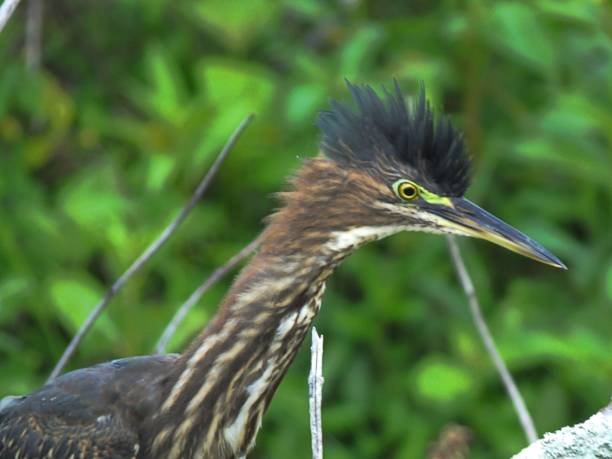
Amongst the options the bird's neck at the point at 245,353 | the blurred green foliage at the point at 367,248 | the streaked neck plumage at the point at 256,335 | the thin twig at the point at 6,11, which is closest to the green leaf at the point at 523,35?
the blurred green foliage at the point at 367,248

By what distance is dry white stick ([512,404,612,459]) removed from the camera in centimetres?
228

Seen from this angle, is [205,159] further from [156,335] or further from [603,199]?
[603,199]

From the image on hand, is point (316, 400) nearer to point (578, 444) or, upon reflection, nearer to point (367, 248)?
point (578, 444)

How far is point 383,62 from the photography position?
5922 mm

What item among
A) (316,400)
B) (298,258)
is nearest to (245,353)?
(298,258)

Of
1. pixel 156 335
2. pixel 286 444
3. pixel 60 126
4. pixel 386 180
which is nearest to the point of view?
pixel 386 180

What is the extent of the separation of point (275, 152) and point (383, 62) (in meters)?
0.77

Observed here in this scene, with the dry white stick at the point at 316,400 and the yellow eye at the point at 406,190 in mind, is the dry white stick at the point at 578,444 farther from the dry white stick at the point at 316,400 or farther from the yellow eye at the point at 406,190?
the yellow eye at the point at 406,190

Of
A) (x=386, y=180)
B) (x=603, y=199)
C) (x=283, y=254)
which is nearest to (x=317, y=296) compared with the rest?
(x=283, y=254)

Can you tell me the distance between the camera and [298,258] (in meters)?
3.11

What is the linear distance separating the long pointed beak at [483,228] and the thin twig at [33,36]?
9.82ft

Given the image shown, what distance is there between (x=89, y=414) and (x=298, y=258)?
69 cm

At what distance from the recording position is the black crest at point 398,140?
10.3ft

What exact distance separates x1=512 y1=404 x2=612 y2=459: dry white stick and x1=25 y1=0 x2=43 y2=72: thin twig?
383 centimetres
